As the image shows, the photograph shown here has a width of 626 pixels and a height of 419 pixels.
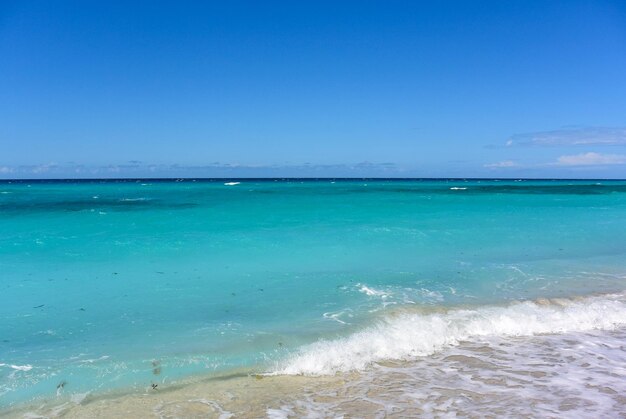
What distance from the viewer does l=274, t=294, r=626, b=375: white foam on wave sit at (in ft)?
18.1

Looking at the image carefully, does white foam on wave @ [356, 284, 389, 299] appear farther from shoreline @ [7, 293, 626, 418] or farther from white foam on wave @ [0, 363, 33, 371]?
white foam on wave @ [0, 363, 33, 371]

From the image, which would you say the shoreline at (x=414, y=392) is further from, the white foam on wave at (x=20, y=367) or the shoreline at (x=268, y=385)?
the white foam on wave at (x=20, y=367)

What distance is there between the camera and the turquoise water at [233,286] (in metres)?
5.52

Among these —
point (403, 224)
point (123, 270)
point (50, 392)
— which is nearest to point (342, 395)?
point (50, 392)

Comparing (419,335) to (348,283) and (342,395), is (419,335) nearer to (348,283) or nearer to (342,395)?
(342,395)

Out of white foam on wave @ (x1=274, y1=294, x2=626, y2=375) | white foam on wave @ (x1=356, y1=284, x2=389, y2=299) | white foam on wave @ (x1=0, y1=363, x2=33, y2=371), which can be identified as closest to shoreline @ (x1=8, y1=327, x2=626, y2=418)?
white foam on wave @ (x1=274, y1=294, x2=626, y2=375)

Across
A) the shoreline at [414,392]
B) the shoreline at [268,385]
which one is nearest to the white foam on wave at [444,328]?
the shoreline at [268,385]

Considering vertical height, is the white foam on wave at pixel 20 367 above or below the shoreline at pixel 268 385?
below

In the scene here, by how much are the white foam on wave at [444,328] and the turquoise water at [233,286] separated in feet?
0.32

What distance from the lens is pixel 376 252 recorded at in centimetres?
1262

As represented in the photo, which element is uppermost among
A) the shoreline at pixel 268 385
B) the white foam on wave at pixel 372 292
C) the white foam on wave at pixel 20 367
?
the white foam on wave at pixel 372 292

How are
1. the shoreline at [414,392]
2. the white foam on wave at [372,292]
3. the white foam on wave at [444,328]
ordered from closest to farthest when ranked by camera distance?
the shoreline at [414,392] → the white foam on wave at [444,328] → the white foam on wave at [372,292]

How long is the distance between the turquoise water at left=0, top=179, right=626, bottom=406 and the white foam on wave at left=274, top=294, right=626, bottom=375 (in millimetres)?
97

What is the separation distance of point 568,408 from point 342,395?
2229mm
